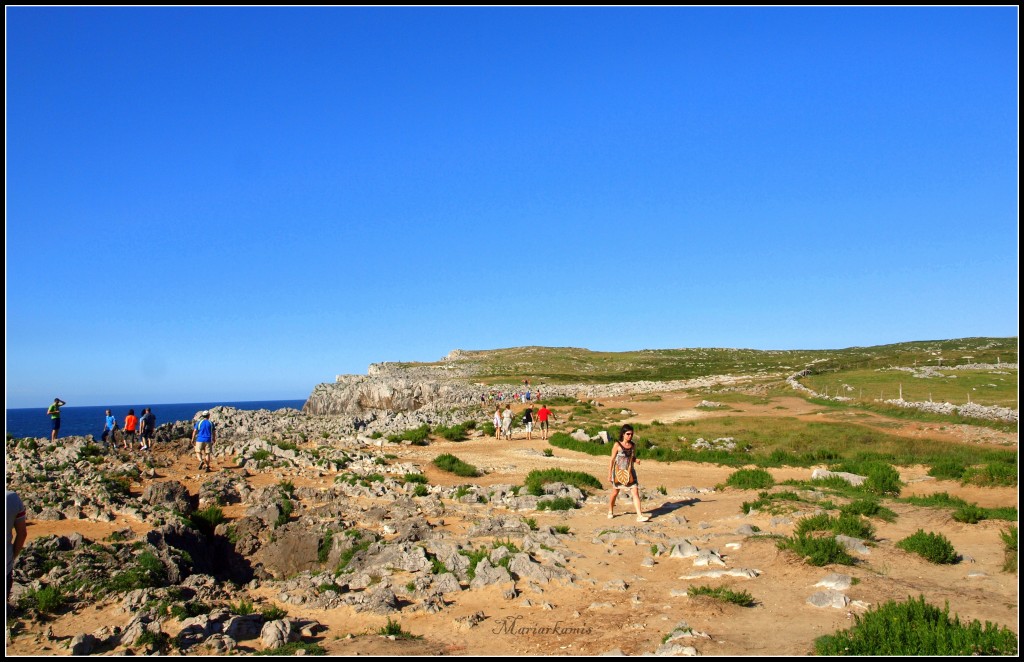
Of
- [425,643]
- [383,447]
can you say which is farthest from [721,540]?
[383,447]

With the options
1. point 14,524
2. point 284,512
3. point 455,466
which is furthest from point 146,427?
point 14,524

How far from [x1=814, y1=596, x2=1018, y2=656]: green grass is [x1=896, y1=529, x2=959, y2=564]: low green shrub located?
324cm

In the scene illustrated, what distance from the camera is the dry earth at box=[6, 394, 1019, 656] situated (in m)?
8.40

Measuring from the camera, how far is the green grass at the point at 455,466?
23.5 meters

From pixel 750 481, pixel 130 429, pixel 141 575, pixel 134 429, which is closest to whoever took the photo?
pixel 141 575

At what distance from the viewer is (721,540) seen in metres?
13.2

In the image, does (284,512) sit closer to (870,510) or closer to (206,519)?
(206,519)

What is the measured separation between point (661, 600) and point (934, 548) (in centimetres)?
526

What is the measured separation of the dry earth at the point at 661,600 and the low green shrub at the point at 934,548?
0.62 feet

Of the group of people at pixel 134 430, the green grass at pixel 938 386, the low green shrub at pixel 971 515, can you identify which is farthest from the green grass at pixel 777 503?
the green grass at pixel 938 386

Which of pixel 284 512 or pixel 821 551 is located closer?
pixel 821 551

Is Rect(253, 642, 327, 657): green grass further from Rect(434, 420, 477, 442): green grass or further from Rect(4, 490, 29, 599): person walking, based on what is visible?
Rect(434, 420, 477, 442): green grass

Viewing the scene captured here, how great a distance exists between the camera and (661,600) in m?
9.84

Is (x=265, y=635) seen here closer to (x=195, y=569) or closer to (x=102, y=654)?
(x=102, y=654)
